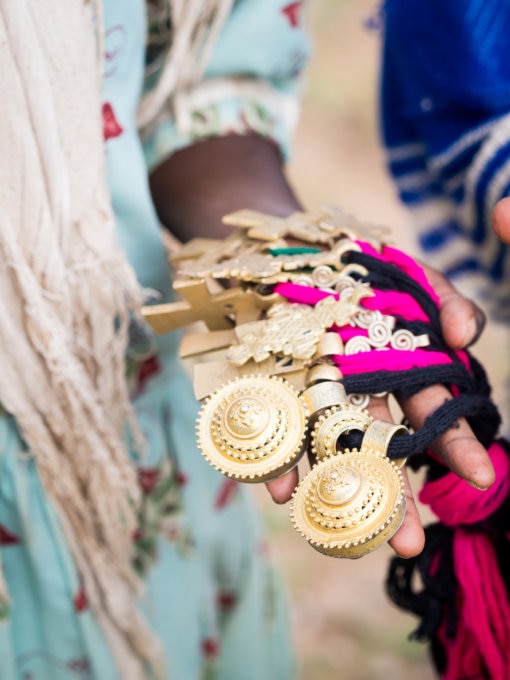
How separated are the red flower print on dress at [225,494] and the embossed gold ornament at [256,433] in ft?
1.49

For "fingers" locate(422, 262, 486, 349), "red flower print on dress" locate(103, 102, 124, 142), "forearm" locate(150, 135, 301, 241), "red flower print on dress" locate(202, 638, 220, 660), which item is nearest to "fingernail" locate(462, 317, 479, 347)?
"fingers" locate(422, 262, 486, 349)

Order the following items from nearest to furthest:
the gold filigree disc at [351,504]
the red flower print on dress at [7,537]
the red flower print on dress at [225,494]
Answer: the gold filigree disc at [351,504], the red flower print on dress at [7,537], the red flower print on dress at [225,494]

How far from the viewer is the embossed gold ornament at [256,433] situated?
561 millimetres

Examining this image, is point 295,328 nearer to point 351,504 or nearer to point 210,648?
point 351,504

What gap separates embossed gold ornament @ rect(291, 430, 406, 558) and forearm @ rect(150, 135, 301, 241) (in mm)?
364

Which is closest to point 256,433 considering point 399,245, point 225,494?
point 225,494

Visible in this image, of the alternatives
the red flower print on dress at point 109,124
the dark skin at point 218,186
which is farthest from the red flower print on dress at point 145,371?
the red flower print on dress at point 109,124

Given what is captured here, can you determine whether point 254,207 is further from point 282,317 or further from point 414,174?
point 414,174

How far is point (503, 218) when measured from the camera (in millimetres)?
599

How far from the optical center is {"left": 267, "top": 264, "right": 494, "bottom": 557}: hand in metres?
0.54

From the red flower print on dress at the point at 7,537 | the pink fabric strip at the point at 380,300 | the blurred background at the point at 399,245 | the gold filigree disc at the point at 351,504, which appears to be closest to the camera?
the gold filigree disc at the point at 351,504

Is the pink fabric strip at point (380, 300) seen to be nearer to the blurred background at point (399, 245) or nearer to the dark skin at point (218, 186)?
the dark skin at point (218, 186)

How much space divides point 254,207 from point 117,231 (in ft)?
0.50

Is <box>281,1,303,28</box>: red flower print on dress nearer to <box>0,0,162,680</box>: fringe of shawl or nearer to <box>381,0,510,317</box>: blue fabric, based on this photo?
<box>381,0,510,317</box>: blue fabric
